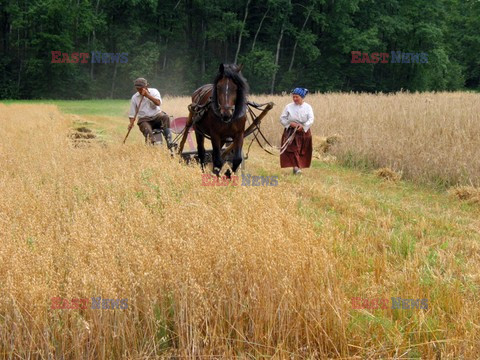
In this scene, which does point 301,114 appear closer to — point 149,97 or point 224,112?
point 149,97

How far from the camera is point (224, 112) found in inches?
251

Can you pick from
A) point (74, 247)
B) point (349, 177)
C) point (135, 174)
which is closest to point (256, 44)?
point (349, 177)

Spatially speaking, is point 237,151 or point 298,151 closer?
point 237,151

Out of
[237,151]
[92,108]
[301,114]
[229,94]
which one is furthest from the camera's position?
[92,108]

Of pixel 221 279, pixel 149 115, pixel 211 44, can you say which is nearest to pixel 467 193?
pixel 221 279

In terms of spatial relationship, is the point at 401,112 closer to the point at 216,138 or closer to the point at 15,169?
the point at 216,138

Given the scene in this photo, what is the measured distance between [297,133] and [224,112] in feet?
11.5

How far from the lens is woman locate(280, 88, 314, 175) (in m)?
9.30

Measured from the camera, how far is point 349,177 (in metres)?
9.95

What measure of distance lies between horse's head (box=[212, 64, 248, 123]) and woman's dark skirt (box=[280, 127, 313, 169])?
119 inches

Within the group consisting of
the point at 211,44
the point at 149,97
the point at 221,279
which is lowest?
the point at 221,279

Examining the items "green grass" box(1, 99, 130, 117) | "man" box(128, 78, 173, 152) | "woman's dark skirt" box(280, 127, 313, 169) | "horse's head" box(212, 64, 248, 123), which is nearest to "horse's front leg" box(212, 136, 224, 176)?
"horse's head" box(212, 64, 248, 123)

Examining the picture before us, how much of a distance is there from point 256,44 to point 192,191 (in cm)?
4589

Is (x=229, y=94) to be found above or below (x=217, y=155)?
above
